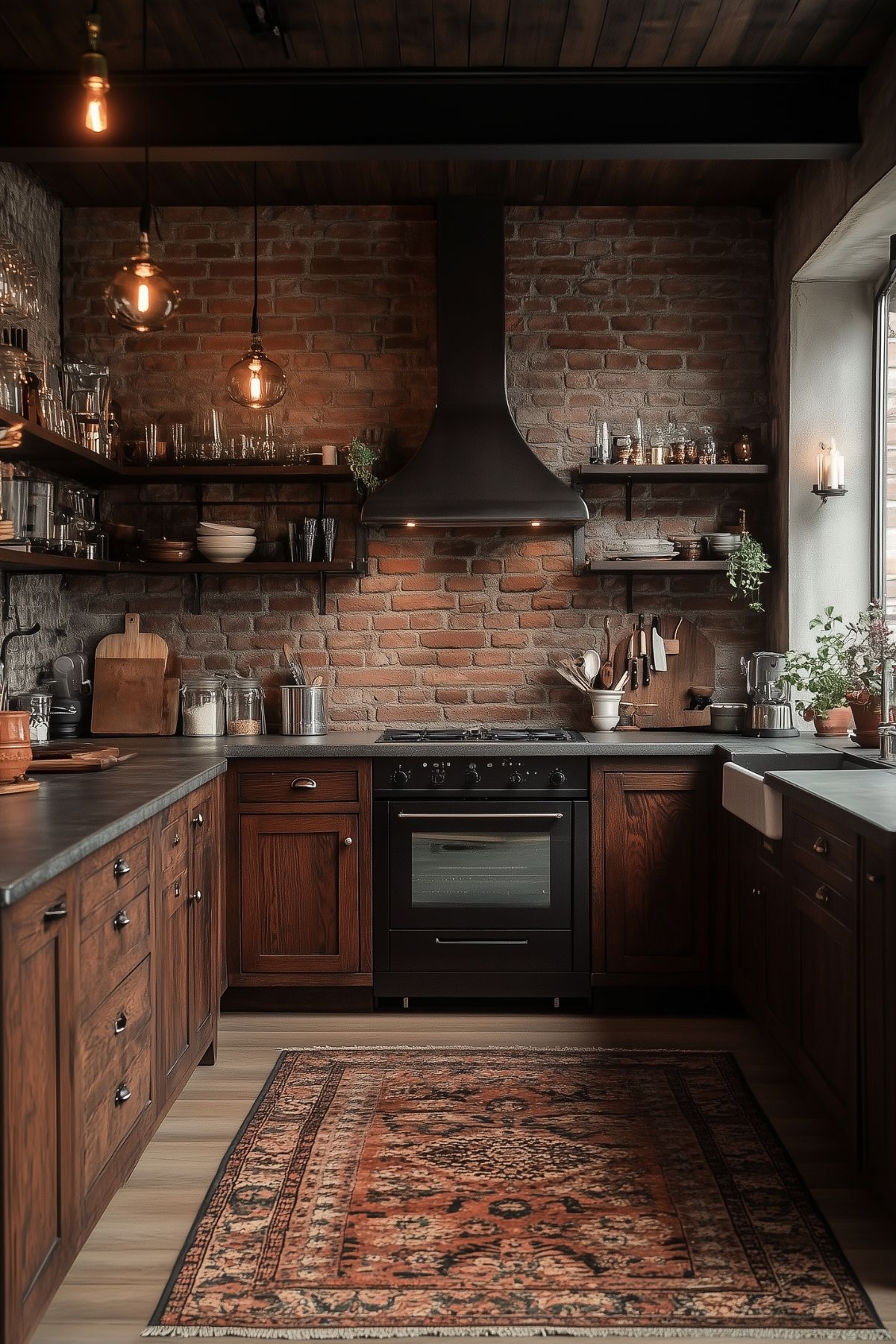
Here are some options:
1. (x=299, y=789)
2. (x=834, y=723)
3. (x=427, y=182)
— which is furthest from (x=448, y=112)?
(x=834, y=723)

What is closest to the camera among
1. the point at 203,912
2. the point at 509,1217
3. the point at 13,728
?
the point at 509,1217

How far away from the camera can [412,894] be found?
3.97 metres

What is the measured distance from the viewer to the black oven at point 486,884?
397 cm

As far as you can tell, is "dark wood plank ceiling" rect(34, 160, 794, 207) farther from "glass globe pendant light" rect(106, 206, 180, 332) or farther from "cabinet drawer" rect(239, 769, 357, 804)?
"cabinet drawer" rect(239, 769, 357, 804)

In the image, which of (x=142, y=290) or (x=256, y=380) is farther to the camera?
(x=256, y=380)

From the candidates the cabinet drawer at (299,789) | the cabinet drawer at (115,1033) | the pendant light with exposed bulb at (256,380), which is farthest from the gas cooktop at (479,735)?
the cabinet drawer at (115,1033)

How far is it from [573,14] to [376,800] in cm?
252

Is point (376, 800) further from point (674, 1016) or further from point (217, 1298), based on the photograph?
point (217, 1298)

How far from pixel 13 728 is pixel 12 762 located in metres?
0.08

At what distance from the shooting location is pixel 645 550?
441 cm

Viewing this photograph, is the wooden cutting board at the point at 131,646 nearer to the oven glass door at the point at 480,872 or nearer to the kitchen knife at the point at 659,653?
the oven glass door at the point at 480,872

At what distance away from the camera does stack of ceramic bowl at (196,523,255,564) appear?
14.5 ft

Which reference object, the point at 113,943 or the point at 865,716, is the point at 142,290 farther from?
the point at 865,716

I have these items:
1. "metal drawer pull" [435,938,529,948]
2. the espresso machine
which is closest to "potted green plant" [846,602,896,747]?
the espresso machine
